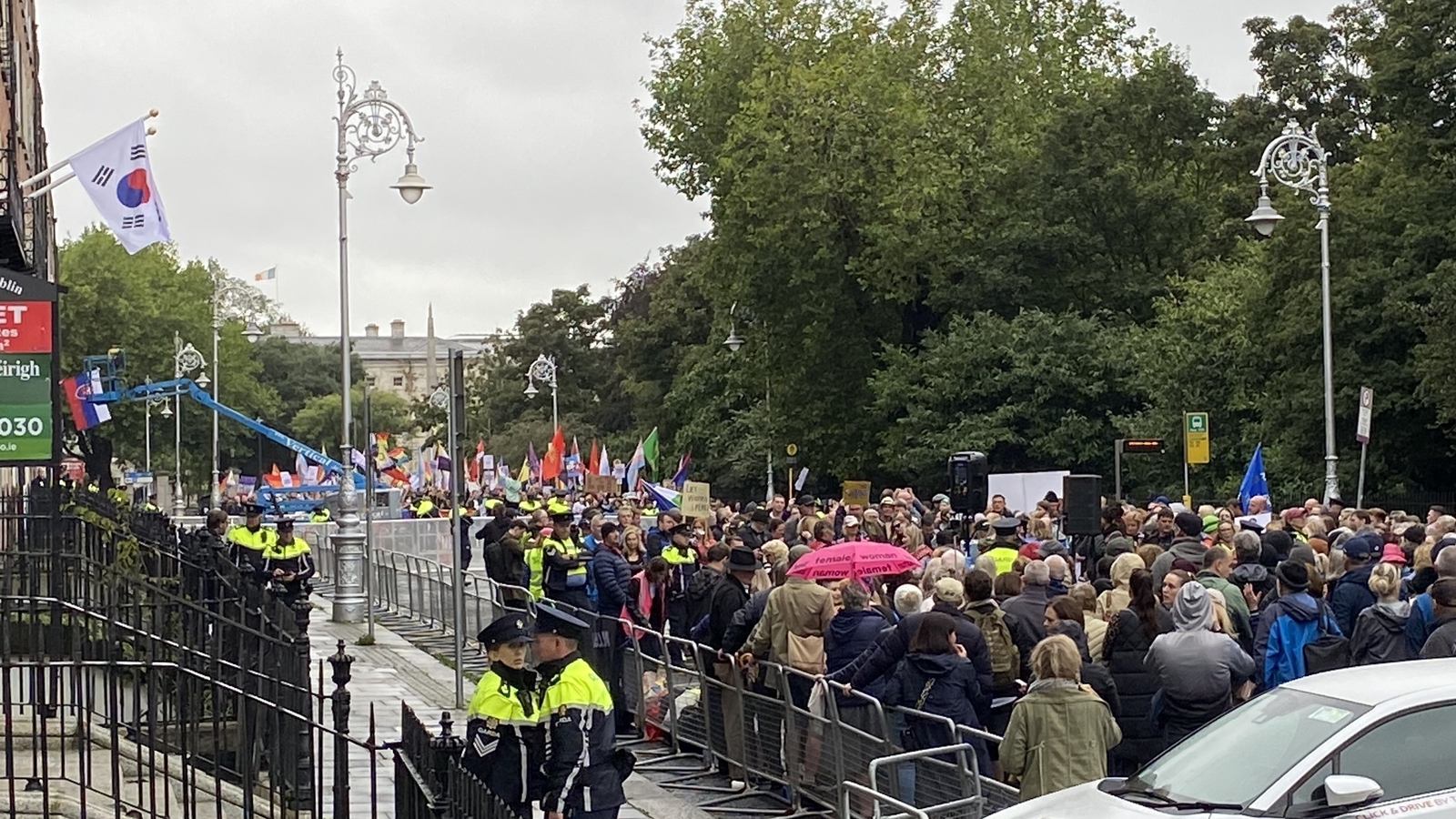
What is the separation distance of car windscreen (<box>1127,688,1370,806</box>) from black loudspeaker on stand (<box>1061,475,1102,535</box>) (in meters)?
10.4

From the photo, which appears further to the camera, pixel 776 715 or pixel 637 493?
pixel 637 493

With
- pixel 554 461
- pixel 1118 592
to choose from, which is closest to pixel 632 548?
pixel 1118 592

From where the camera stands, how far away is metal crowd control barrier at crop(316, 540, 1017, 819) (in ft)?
31.2

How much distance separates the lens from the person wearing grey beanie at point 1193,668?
1005cm

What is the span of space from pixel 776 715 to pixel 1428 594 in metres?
4.10

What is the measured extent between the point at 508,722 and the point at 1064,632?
3.75 meters

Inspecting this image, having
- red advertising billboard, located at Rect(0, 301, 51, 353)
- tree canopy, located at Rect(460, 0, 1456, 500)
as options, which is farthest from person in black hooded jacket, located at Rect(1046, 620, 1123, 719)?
tree canopy, located at Rect(460, 0, 1456, 500)

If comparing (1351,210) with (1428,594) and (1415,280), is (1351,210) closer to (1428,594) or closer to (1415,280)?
(1415,280)

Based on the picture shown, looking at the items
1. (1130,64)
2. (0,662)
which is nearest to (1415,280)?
(1130,64)

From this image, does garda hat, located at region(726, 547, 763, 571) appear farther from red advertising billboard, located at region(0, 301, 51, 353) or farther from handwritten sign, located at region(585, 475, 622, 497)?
handwritten sign, located at region(585, 475, 622, 497)

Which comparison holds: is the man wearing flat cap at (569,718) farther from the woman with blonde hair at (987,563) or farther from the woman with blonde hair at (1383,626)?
the woman with blonde hair at (987,563)

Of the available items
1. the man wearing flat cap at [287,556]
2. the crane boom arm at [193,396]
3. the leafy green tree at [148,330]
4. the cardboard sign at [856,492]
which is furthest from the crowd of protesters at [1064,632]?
the leafy green tree at [148,330]

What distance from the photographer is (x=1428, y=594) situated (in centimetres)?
1088

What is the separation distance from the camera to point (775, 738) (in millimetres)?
12305
